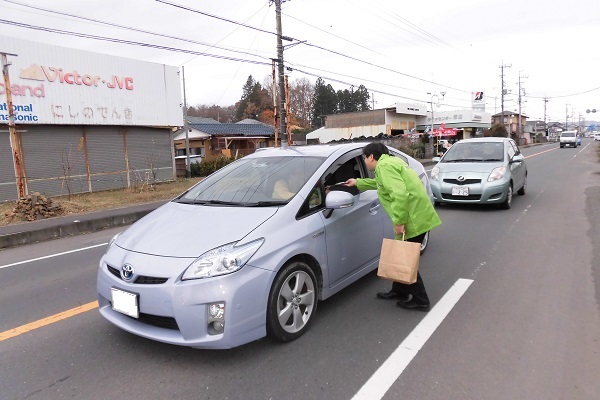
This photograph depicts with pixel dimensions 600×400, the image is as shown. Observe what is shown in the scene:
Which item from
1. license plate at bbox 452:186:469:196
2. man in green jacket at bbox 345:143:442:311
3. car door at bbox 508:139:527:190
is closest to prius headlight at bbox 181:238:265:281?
man in green jacket at bbox 345:143:442:311

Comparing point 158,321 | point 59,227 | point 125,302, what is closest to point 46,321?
point 125,302

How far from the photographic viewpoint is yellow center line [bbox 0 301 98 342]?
12.0 feet

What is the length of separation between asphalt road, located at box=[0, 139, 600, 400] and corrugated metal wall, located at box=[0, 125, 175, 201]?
10.9 meters

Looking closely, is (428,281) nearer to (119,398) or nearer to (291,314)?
(291,314)

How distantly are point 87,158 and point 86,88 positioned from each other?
8.87 ft

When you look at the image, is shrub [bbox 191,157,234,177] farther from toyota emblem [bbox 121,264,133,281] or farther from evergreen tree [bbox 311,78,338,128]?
evergreen tree [bbox 311,78,338,128]

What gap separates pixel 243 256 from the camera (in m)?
2.91

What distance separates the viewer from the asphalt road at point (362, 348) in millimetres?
2697

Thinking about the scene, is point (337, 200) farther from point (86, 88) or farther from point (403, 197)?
point (86, 88)

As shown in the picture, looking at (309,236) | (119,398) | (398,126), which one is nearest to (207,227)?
(309,236)

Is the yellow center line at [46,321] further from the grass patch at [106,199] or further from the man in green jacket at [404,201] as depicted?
the grass patch at [106,199]

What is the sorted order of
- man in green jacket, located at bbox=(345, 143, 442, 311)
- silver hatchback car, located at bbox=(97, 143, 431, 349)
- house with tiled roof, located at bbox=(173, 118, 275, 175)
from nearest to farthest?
silver hatchback car, located at bbox=(97, 143, 431, 349), man in green jacket, located at bbox=(345, 143, 442, 311), house with tiled roof, located at bbox=(173, 118, 275, 175)

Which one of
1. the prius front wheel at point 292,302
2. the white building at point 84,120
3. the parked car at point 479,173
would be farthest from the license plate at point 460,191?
the white building at point 84,120

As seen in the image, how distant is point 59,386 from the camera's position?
2789 mm
